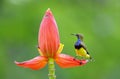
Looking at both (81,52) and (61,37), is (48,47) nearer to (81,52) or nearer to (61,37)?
(81,52)

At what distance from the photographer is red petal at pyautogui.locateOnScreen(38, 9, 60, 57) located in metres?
2.64

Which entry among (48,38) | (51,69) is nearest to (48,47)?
(48,38)

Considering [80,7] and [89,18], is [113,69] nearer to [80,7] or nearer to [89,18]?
[89,18]

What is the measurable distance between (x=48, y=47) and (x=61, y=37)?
16.8 ft

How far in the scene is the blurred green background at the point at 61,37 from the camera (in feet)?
25.3

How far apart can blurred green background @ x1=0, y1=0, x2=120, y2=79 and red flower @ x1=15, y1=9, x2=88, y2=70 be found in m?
4.52

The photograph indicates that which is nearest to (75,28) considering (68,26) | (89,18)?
(68,26)

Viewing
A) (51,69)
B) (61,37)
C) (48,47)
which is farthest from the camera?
(61,37)

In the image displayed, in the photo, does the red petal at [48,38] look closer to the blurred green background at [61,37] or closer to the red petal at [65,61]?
the red petal at [65,61]

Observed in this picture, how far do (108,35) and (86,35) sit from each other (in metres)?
0.56

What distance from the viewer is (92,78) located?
7867 millimetres

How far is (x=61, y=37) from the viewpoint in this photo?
305 inches

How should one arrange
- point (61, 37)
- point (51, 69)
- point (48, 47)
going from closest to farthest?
1. point (51, 69)
2. point (48, 47)
3. point (61, 37)

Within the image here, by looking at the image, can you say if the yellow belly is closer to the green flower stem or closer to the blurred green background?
the green flower stem
